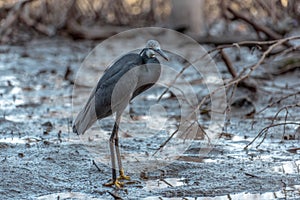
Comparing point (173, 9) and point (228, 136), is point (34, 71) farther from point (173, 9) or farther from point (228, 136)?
point (228, 136)

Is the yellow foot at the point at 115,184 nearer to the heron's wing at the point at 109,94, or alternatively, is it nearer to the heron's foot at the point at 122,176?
the heron's foot at the point at 122,176

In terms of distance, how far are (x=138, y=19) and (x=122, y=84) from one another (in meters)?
13.7

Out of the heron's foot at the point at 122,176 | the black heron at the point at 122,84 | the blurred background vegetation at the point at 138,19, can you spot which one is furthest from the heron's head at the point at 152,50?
the blurred background vegetation at the point at 138,19

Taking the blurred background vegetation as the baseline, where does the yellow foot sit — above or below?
below

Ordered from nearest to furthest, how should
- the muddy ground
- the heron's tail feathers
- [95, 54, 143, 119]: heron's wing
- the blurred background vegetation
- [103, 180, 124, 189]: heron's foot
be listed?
the muddy ground, [103, 180, 124, 189]: heron's foot, [95, 54, 143, 119]: heron's wing, the heron's tail feathers, the blurred background vegetation

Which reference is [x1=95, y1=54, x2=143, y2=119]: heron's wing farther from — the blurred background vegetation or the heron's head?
the blurred background vegetation

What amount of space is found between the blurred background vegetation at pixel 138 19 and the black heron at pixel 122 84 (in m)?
4.38

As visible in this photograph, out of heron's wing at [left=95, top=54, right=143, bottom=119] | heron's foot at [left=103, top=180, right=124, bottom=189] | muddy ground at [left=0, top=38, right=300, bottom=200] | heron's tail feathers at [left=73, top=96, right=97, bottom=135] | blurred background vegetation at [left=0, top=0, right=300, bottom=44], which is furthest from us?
blurred background vegetation at [left=0, top=0, right=300, bottom=44]

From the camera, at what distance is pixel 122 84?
526 centimetres

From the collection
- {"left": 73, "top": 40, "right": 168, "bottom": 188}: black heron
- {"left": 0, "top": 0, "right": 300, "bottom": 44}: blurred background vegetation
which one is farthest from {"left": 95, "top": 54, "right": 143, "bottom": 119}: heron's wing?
{"left": 0, "top": 0, "right": 300, "bottom": 44}: blurred background vegetation

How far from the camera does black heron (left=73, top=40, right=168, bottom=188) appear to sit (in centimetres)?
525

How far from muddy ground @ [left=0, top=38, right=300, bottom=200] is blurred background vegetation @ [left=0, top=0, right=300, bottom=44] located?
7.27 feet

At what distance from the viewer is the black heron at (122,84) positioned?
17.2ft

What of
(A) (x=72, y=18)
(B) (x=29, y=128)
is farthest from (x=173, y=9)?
(B) (x=29, y=128)
